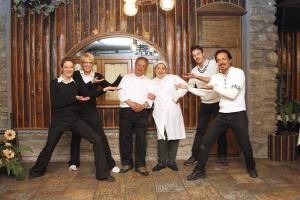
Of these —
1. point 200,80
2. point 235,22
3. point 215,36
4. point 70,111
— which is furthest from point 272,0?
point 70,111

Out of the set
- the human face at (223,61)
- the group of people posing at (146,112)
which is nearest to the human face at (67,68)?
the group of people posing at (146,112)

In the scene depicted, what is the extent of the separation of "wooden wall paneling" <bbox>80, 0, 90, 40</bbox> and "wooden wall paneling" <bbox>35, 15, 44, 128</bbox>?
63cm

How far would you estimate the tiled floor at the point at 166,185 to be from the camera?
3.62m

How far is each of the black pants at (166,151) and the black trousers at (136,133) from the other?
Result: 0.22 metres

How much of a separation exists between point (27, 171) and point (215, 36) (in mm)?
3393

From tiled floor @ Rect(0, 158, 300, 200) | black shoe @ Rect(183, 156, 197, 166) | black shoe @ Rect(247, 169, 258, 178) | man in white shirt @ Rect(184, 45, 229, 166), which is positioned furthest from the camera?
black shoe @ Rect(183, 156, 197, 166)

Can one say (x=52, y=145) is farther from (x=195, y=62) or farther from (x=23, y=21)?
(x=195, y=62)

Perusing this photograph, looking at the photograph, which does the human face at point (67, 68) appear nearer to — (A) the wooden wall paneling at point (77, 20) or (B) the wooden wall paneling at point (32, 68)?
(A) the wooden wall paneling at point (77, 20)

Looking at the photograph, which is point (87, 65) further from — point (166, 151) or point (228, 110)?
point (228, 110)

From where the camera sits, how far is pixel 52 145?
14.3 feet

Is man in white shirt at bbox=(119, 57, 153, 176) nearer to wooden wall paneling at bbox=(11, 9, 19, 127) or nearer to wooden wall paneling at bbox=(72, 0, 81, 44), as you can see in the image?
wooden wall paneling at bbox=(72, 0, 81, 44)

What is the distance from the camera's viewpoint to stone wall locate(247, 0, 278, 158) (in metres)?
5.23

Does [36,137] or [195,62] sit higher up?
[195,62]

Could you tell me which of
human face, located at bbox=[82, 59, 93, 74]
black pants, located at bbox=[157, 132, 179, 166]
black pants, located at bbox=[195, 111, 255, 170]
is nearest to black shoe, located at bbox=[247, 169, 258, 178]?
black pants, located at bbox=[195, 111, 255, 170]
